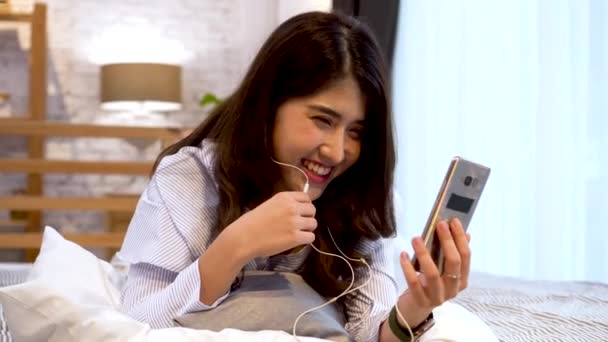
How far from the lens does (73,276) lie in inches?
53.0

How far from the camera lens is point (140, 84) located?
14.8ft

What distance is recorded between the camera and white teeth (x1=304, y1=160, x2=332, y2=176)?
49.7 inches

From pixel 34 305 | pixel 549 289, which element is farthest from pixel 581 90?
pixel 34 305

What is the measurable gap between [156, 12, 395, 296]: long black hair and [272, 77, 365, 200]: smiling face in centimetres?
2

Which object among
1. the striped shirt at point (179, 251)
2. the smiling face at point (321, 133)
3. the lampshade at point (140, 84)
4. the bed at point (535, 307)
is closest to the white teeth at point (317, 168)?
the smiling face at point (321, 133)

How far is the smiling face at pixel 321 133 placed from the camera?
124 cm

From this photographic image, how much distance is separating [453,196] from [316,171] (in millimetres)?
269

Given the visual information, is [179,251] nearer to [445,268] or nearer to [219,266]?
[219,266]

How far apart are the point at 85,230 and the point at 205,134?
3.56 metres

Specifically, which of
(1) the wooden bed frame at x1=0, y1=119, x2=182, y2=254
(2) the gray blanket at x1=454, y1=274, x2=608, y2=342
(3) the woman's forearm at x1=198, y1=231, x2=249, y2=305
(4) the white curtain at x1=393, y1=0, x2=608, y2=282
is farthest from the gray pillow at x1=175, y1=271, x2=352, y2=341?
(1) the wooden bed frame at x1=0, y1=119, x2=182, y2=254

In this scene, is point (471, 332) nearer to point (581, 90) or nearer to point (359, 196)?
point (359, 196)

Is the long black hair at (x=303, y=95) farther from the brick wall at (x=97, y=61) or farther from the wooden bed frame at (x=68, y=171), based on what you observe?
the brick wall at (x=97, y=61)

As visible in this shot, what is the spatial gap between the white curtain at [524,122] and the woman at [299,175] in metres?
1.87

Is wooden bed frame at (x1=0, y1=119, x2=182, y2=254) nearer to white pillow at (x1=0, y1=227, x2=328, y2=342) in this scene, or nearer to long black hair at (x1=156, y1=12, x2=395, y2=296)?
long black hair at (x1=156, y1=12, x2=395, y2=296)
